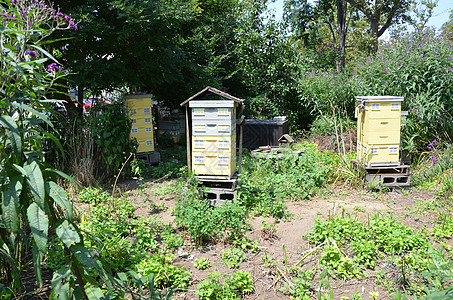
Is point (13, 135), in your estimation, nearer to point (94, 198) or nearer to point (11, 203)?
point (11, 203)

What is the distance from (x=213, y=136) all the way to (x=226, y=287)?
2.64m

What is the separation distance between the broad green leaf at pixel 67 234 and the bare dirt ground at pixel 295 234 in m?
2.06

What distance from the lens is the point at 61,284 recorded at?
6.48 feet

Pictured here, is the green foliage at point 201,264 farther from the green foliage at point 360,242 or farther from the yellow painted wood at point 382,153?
the yellow painted wood at point 382,153

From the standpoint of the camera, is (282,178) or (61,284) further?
(282,178)

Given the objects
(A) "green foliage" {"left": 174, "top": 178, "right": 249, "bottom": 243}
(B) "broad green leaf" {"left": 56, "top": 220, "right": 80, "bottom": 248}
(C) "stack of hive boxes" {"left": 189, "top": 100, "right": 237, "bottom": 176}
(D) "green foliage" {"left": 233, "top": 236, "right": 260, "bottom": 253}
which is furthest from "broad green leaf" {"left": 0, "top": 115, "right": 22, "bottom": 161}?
(C) "stack of hive boxes" {"left": 189, "top": 100, "right": 237, "bottom": 176}

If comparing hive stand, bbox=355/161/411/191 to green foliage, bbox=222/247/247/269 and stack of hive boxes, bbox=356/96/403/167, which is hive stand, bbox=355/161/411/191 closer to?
stack of hive boxes, bbox=356/96/403/167

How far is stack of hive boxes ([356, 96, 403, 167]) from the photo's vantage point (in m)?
6.39

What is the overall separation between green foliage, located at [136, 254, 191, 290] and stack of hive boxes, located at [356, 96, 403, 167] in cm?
433

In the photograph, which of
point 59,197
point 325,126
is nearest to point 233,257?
point 59,197

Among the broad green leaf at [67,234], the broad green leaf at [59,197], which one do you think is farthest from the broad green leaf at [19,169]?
the broad green leaf at [67,234]

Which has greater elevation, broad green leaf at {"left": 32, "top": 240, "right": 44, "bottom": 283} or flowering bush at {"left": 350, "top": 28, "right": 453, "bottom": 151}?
flowering bush at {"left": 350, "top": 28, "right": 453, "bottom": 151}

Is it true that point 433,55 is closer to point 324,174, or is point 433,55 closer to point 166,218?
point 324,174

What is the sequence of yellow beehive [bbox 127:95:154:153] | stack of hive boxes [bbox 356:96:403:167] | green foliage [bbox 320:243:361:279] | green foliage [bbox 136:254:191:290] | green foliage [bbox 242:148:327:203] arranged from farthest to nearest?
yellow beehive [bbox 127:95:154:153] → stack of hive boxes [bbox 356:96:403:167] → green foliage [bbox 242:148:327:203] → green foliage [bbox 320:243:361:279] → green foliage [bbox 136:254:191:290]
